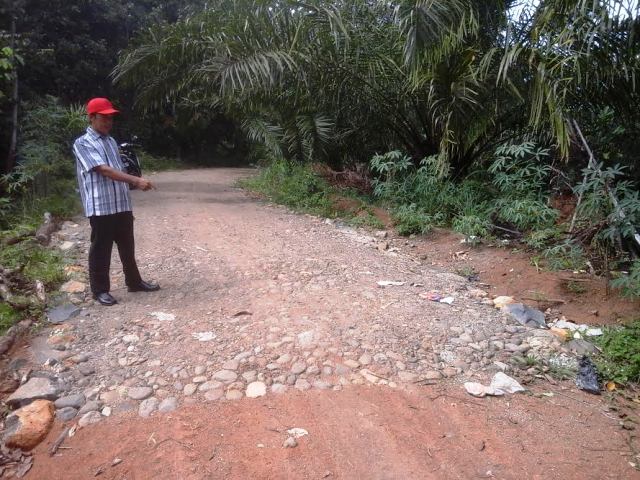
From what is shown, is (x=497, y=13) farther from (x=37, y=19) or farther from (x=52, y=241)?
(x=37, y=19)

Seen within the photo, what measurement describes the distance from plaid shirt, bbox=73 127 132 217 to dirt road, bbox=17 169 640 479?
73 centimetres

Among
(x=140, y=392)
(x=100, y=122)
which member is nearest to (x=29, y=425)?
(x=140, y=392)

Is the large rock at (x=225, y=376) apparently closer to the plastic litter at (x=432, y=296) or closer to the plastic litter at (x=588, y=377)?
the plastic litter at (x=432, y=296)

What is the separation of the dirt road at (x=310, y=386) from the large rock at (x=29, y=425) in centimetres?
7

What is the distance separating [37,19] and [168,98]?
195 inches

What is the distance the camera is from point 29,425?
88.8 inches

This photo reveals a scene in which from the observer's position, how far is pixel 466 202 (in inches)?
222

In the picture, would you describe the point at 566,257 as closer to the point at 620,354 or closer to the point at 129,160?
the point at 620,354

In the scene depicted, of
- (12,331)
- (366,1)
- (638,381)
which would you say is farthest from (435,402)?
(366,1)

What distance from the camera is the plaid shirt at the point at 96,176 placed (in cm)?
326

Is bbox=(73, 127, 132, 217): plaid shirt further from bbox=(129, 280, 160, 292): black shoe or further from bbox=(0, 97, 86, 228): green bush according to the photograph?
bbox=(0, 97, 86, 228): green bush

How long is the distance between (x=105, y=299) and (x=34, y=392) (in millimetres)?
1118

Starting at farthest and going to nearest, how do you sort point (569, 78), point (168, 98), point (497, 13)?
point (168, 98) < point (497, 13) < point (569, 78)

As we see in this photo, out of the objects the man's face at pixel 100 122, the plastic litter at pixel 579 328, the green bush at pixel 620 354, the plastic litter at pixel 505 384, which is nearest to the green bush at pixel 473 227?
the plastic litter at pixel 579 328
